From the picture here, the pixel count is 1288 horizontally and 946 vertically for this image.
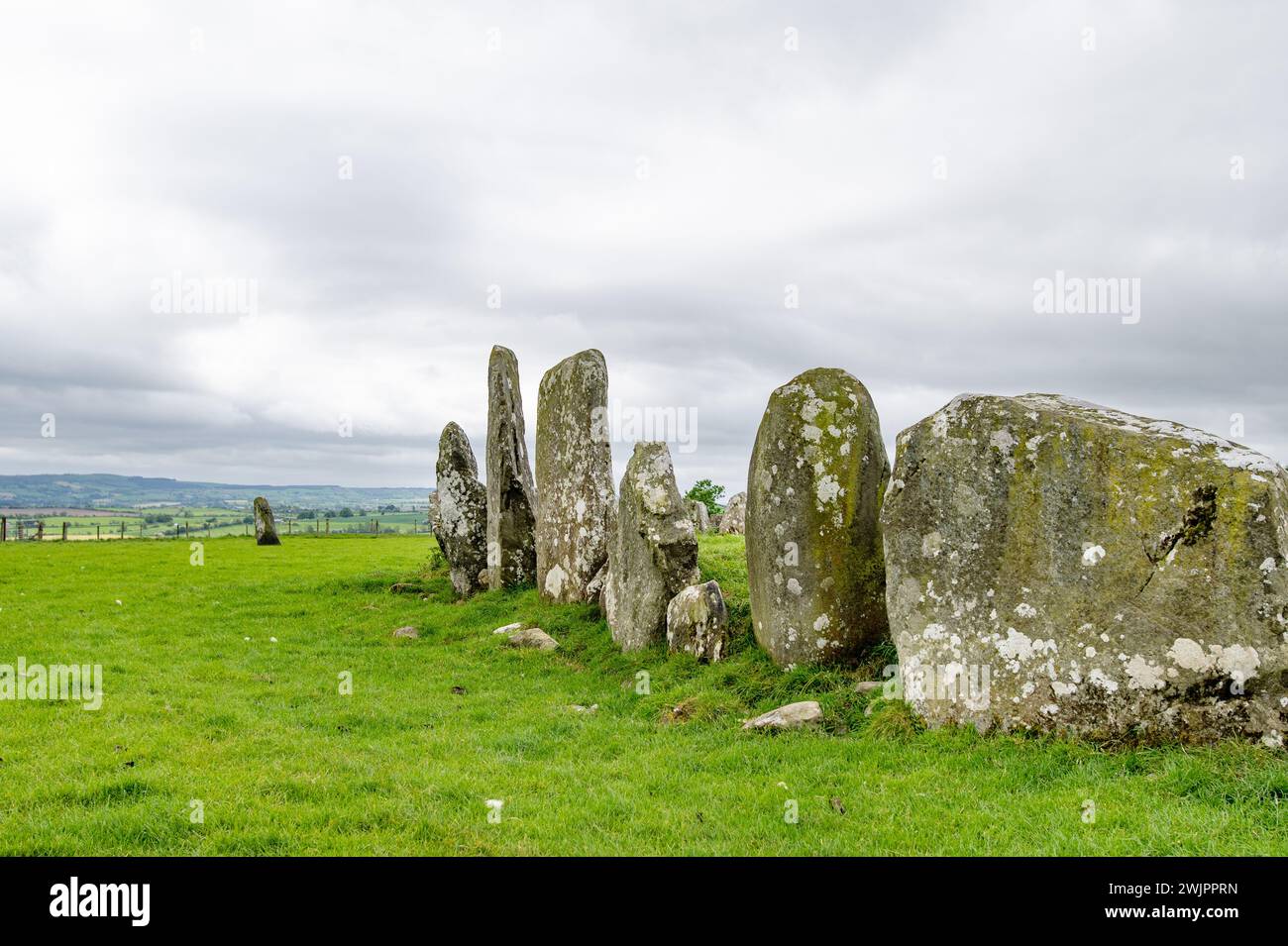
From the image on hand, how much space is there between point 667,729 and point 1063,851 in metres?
5.03

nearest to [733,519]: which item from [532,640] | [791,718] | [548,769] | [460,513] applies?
[460,513]

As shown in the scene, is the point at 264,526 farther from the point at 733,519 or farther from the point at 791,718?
the point at 791,718

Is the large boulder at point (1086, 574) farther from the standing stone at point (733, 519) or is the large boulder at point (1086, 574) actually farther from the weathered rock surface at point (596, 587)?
the standing stone at point (733, 519)

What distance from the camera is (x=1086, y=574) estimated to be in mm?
8297

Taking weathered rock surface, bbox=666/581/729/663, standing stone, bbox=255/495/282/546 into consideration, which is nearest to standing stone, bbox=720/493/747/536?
weathered rock surface, bbox=666/581/729/663

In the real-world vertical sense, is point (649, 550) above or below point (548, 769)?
above

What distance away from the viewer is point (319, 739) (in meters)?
9.78

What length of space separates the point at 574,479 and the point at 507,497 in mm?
A: 2610

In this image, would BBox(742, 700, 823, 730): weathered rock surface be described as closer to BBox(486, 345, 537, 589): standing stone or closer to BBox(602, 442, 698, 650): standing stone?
BBox(602, 442, 698, 650): standing stone

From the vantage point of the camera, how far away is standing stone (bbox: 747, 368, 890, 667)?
37.2 ft

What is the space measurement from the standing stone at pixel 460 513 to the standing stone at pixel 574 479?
292 centimetres

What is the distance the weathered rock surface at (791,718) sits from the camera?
378 inches

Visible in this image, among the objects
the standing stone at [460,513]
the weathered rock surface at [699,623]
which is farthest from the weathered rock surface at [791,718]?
the standing stone at [460,513]
